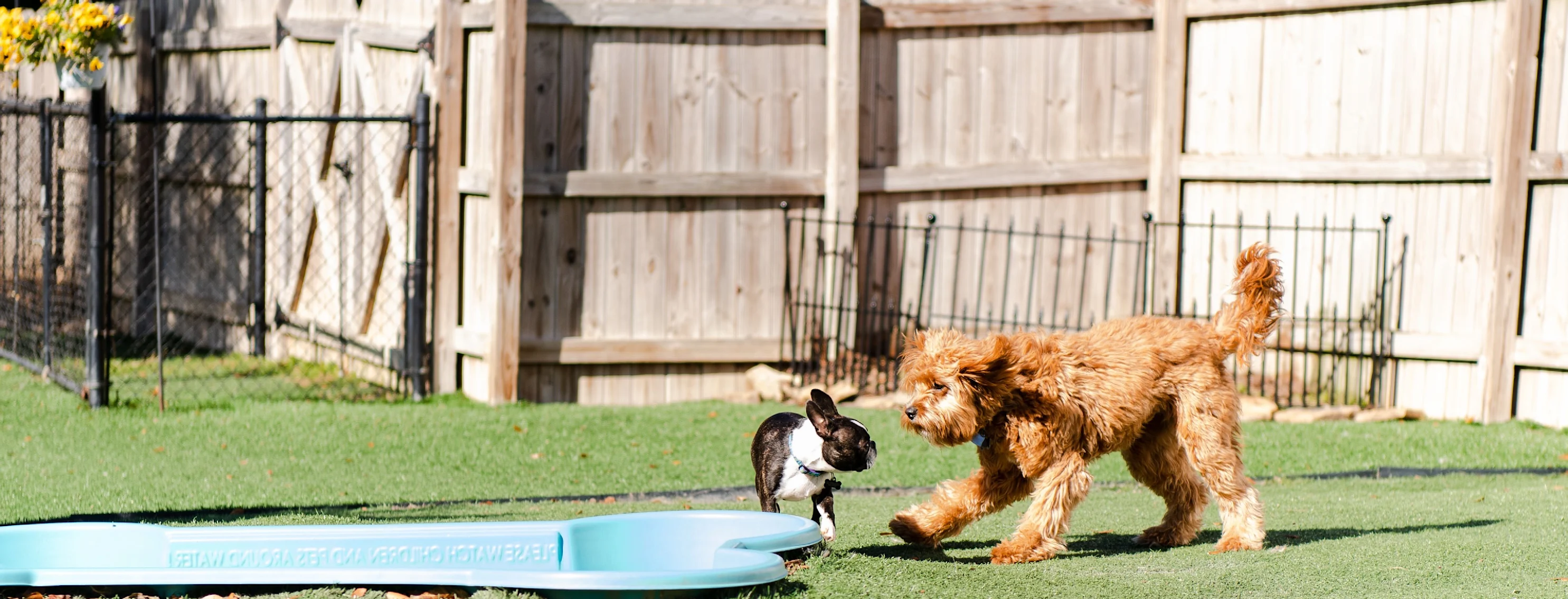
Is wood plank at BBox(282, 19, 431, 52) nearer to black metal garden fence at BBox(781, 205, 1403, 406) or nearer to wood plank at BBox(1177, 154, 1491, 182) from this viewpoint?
black metal garden fence at BBox(781, 205, 1403, 406)

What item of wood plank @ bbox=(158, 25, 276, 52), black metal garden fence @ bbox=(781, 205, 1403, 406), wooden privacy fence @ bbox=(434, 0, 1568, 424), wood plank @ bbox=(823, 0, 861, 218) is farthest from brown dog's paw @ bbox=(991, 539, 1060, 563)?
wood plank @ bbox=(158, 25, 276, 52)

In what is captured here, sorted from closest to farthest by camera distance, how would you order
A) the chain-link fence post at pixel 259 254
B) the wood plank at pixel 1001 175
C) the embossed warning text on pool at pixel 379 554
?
1. the embossed warning text on pool at pixel 379 554
2. the wood plank at pixel 1001 175
3. the chain-link fence post at pixel 259 254

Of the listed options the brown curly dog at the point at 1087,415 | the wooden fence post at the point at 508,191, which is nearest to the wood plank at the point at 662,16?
the wooden fence post at the point at 508,191

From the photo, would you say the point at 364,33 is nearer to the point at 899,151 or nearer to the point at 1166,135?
the point at 899,151

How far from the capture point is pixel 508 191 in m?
10.2

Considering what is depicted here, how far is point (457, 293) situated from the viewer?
10.7 metres

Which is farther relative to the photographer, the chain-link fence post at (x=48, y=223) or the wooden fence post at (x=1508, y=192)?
the chain-link fence post at (x=48, y=223)

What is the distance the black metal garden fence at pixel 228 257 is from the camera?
10273mm

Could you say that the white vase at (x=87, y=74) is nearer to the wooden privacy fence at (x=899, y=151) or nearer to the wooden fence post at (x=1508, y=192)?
the wooden privacy fence at (x=899, y=151)

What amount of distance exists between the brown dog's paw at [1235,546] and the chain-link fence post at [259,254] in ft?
28.9

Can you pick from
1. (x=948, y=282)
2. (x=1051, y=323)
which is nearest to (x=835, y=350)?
(x=948, y=282)

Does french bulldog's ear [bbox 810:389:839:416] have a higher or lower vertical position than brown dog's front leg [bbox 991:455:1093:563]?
higher

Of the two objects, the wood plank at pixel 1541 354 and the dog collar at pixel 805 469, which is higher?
the wood plank at pixel 1541 354

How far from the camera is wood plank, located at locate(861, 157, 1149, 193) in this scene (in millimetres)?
11062
